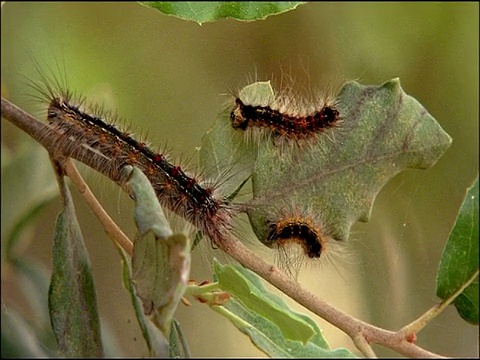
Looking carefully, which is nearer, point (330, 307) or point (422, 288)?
point (330, 307)

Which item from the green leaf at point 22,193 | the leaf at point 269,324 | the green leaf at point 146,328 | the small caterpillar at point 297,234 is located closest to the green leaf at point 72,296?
the green leaf at point 146,328

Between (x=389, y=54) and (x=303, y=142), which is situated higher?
(x=389, y=54)

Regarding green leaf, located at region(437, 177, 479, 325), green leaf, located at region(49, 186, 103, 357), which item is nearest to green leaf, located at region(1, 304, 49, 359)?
green leaf, located at region(49, 186, 103, 357)

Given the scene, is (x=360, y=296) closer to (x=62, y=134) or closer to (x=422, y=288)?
(x=422, y=288)

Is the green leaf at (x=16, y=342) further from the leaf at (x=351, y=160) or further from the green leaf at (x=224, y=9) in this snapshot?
the green leaf at (x=224, y=9)

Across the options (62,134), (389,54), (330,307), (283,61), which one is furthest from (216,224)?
(389,54)

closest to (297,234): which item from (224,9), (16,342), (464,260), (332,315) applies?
(332,315)
